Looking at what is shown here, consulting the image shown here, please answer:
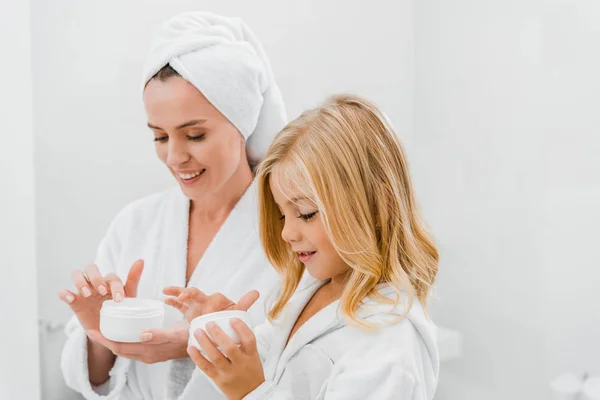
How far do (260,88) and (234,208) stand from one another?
0.83 feet

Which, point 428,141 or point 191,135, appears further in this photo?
point 428,141

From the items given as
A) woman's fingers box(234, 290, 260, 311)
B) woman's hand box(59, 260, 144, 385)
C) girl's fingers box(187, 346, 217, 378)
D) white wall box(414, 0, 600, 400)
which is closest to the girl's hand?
girl's fingers box(187, 346, 217, 378)

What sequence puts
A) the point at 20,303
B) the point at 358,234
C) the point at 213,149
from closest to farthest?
the point at 358,234, the point at 213,149, the point at 20,303

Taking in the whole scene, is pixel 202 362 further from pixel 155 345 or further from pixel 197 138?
pixel 197 138

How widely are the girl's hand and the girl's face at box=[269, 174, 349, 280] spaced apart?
0.15m

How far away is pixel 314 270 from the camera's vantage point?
109cm

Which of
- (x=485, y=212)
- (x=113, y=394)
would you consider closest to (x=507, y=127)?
(x=485, y=212)

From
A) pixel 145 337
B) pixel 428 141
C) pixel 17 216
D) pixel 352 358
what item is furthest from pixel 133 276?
pixel 428 141

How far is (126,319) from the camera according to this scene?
1157 millimetres

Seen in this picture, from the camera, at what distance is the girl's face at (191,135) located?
1.25m

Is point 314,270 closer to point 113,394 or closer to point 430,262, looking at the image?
point 430,262

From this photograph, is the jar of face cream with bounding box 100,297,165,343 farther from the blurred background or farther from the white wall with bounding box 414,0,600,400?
the white wall with bounding box 414,0,600,400

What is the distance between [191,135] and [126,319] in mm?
365

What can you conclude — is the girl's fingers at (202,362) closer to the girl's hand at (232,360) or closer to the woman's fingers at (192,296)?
the girl's hand at (232,360)
